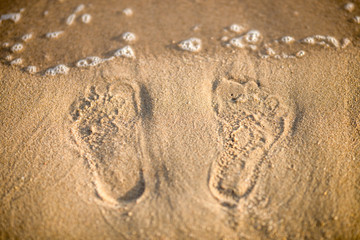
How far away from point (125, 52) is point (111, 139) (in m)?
1.14

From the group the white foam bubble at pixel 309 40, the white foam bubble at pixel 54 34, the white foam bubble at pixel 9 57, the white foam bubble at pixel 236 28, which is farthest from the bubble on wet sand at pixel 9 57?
the white foam bubble at pixel 309 40

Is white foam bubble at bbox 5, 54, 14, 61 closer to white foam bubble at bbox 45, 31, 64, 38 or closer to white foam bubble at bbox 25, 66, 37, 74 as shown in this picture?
white foam bubble at bbox 25, 66, 37, 74

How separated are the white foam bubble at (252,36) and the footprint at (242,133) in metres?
0.68

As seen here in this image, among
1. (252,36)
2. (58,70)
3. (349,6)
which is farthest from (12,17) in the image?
(349,6)

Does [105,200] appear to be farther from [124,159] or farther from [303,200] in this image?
[303,200]

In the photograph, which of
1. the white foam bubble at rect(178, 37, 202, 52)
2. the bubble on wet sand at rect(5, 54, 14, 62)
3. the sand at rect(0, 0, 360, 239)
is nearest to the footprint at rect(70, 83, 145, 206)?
the sand at rect(0, 0, 360, 239)

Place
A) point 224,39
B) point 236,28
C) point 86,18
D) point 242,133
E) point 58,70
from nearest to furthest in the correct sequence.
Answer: point 242,133
point 58,70
point 224,39
point 236,28
point 86,18

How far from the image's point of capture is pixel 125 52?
9.69 ft

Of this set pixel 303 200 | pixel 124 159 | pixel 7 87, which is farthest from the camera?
pixel 7 87

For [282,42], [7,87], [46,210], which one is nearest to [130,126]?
[46,210]

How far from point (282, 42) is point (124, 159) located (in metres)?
2.28

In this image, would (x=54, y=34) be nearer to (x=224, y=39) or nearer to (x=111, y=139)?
(x=111, y=139)

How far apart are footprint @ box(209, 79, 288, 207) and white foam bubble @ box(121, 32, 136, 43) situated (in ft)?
4.02

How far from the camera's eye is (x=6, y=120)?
247 cm
